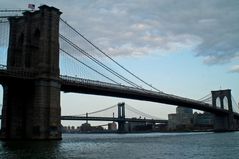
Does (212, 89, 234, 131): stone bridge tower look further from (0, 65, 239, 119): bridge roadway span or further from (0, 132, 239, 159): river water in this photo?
(0, 132, 239, 159): river water

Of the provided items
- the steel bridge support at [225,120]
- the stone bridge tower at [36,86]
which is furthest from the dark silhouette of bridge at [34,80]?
the steel bridge support at [225,120]

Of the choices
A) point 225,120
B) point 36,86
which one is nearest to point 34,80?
point 36,86

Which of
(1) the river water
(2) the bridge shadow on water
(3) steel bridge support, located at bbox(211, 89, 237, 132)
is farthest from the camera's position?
(3) steel bridge support, located at bbox(211, 89, 237, 132)

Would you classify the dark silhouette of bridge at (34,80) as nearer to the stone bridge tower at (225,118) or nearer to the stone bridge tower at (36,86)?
the stone bridge tower at (36,86)

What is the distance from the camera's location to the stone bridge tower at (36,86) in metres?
52.6

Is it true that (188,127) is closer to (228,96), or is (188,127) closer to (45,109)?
(228,96)

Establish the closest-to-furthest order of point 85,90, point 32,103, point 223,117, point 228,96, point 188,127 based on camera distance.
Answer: point 32,103
point 85,90
point 223,117
point 228,96
point 188,127

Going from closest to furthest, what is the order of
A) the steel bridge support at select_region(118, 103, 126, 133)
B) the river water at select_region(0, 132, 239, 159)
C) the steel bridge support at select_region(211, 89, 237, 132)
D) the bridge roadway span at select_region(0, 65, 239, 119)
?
the river water at select_region(0, 132, 239, 159) → the bridge roadway span at select_region(0, 65, 239, 119) → the steel bridge support at select_region(211, 89, 237, 132) → the steel bridge support at select_region(118, 103, 126, 133)

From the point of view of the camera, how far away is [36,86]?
53.4 meters

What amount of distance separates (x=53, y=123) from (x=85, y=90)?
13.6 m

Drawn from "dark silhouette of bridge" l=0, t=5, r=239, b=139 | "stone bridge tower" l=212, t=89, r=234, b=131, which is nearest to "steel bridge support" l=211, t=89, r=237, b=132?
"stone bridge tower" l=212, t=89, r=234, b=131

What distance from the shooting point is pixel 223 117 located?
125 meters

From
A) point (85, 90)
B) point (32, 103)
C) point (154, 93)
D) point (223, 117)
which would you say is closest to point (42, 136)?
point (32, 103)

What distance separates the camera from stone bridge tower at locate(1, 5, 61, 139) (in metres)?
52.6
